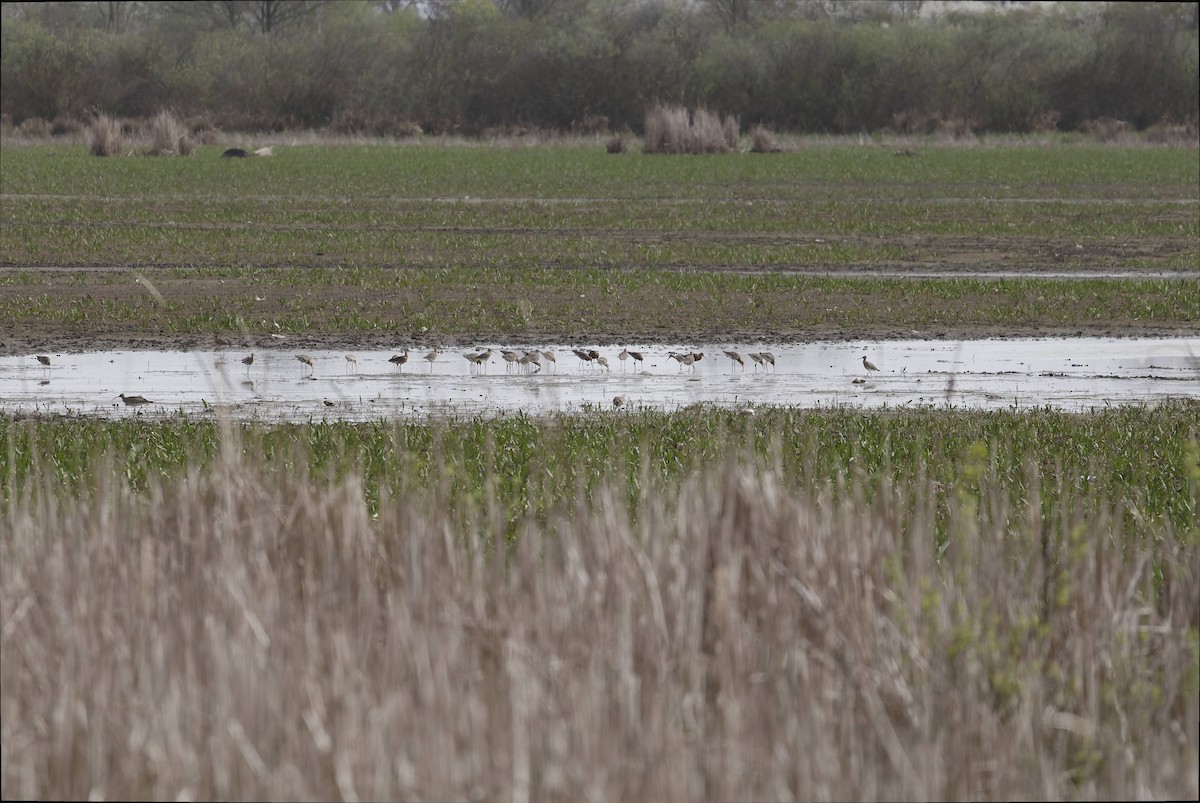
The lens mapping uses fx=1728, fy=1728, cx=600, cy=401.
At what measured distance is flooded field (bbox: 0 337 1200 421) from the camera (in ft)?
40.8

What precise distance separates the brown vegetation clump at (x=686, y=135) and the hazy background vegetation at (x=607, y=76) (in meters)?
19.8

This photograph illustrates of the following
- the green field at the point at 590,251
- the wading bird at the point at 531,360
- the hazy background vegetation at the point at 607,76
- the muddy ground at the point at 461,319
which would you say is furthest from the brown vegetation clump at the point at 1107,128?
the wading bird at the point at 531,360

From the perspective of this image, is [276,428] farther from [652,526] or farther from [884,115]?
[884,115]

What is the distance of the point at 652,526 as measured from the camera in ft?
20.2

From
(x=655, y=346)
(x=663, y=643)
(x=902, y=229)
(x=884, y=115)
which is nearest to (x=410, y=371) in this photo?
(x=655, y=346)

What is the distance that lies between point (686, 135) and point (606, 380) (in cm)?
4211

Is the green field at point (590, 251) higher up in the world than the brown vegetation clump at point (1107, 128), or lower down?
higher up

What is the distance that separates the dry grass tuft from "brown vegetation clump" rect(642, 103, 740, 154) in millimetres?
48945

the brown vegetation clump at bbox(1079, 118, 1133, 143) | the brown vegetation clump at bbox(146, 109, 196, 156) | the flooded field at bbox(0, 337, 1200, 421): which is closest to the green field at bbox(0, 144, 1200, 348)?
the flooded field at bbox(0, 337, 1200, 421)

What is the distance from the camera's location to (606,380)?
13.7m

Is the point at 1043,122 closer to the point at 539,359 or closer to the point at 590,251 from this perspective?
the point at 590,251

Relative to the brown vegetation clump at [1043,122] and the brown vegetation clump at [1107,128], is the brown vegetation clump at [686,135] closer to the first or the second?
the brown vegetation clump at [1107,128]

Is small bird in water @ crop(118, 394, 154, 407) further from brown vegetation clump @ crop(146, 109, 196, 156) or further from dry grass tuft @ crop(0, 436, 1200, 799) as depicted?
brown vegetation clump @ crop(146, 109, 196, 156)

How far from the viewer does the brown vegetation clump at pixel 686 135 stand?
5488 cm
